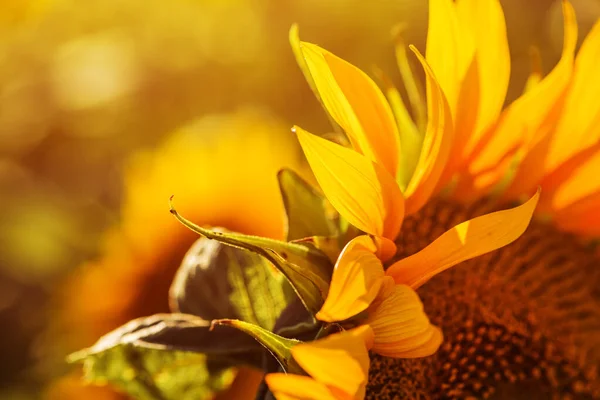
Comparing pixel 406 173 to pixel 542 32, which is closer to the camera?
pixel 406 173

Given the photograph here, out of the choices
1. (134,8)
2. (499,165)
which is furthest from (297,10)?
(499,165)

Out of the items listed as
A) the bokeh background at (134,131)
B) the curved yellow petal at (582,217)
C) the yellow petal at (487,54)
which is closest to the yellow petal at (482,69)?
the yellow petal at (487,54)

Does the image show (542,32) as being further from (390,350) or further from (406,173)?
(390,350)

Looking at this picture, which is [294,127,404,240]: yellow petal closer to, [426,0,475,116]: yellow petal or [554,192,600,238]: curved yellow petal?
[426,0,475,116]: yellow petal

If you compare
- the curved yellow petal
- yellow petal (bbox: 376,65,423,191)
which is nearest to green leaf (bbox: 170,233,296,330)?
yellow petal (bbox: 376,65,423,191)

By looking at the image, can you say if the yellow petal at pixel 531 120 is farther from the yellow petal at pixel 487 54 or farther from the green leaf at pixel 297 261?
the green leaf at pixel 297 261

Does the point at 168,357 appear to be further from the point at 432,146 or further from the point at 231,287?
the point at 432,146
